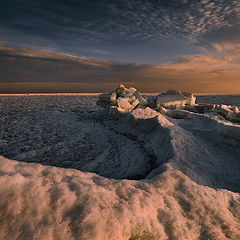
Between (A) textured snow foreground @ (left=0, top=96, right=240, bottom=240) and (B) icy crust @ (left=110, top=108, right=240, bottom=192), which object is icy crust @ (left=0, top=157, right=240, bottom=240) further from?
(B) icy crust @ (left=110, top=108, right=240, bottom=192)

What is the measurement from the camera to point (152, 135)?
4.72m

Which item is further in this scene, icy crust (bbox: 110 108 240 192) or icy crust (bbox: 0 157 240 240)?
icy crust (bbox: 110 108 240 192)

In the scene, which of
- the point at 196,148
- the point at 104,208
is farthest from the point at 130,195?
the point at 196,148

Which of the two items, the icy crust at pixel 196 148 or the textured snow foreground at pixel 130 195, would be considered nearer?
the textured snow foreground at pixel 130 195

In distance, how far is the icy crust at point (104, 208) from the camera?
1531 millimetres

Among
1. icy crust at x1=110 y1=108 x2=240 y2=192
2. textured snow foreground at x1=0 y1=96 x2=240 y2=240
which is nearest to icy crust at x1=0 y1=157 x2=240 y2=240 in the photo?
textured snow foreground at x1=0 y1=96 x2=240 y2=240

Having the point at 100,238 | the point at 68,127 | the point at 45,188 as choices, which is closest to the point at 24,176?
the point at 45,188

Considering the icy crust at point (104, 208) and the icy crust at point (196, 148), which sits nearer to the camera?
the icy crust at point (104, 208)

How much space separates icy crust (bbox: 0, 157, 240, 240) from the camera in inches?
60.3

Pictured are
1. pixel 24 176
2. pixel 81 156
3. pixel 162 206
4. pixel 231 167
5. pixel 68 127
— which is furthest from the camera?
pixel 68 127

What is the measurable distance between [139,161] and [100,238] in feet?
8.18

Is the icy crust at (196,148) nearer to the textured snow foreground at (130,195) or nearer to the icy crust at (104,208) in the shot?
the textured snow foreground at (130,195)

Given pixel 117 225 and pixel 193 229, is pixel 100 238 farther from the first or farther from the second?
pixel 193 229

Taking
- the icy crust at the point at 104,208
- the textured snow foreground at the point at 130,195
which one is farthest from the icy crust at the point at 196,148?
the icy crust at the point at 104,208
